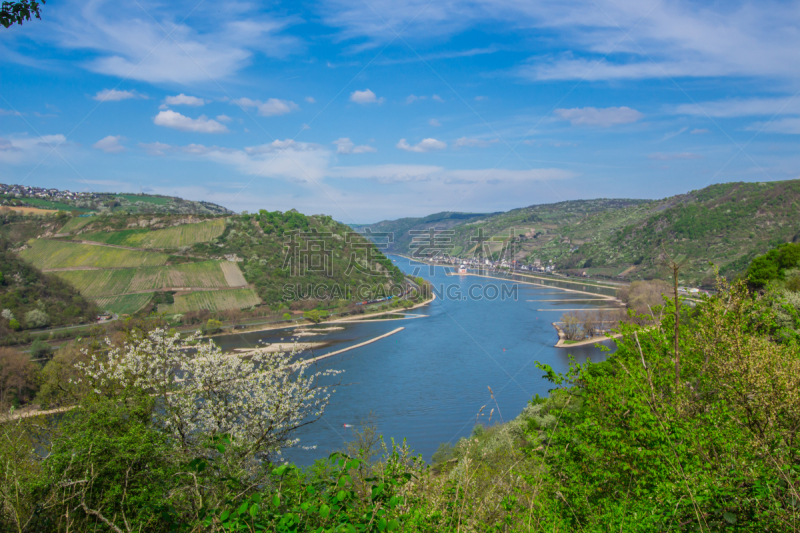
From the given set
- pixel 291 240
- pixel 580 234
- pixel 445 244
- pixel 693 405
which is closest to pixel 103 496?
pixel 693 405

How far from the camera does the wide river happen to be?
21278 millimetres

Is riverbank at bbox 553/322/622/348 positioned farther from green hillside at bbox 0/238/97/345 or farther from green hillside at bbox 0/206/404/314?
green hillside at bbox 0/238/97/345

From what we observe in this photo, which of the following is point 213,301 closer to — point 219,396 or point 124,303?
point 124,303

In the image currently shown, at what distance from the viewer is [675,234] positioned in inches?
3228

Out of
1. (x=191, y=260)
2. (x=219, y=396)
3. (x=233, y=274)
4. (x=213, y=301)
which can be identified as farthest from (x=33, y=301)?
(x=219, y=396)

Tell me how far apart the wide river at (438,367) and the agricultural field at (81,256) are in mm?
23386

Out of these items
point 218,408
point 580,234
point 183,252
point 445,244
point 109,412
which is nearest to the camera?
point 109,412

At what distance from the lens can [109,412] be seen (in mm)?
Result: 4582

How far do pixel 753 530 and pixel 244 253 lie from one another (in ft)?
228

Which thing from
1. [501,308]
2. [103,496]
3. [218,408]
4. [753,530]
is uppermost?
[753,530]

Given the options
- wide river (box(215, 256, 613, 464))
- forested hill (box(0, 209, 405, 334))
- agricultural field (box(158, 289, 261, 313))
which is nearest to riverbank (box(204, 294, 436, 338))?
wide river (box(215, 256, 613, 464))

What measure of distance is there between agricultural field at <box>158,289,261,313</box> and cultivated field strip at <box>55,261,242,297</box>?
2.01 metres

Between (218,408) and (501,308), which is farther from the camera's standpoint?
(501,308)

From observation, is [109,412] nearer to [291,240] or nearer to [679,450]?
[679,450]
